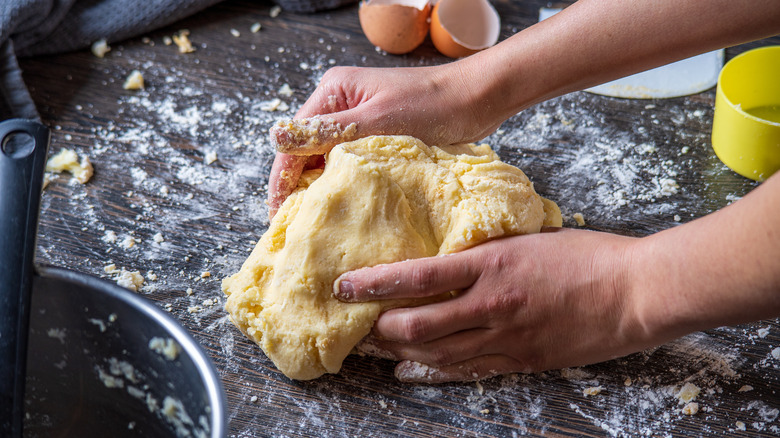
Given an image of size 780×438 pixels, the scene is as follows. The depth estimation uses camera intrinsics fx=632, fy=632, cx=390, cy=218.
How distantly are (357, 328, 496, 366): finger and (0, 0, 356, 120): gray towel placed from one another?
133 centimetres

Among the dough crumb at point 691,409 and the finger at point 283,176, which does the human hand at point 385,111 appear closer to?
the finger at point 283,176

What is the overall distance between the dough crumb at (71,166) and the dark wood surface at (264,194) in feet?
0.09

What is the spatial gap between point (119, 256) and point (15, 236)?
63cm

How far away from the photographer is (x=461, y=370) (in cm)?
127

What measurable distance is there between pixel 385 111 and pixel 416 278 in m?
0.41

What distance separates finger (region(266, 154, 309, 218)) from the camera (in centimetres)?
142

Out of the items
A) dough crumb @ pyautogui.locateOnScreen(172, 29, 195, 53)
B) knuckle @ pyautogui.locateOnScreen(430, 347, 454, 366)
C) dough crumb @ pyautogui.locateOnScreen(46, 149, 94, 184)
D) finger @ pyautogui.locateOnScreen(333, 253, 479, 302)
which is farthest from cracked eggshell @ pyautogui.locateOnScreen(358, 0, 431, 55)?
knuckle @ pyautogui.locateOnScreen(430, 347, 454, 366)

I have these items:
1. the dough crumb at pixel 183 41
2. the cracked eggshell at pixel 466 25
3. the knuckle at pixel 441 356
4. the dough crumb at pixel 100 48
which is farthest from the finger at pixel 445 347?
the dough crumb at pixel 100 48

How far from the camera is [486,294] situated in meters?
1.18

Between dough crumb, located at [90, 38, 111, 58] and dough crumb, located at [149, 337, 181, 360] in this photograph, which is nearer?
dough crumb, located at [149, 337, 181, 360]

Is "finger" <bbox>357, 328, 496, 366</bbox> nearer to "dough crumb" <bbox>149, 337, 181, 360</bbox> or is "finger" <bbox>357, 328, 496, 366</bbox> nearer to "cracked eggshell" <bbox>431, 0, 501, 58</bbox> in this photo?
"dough crumb" <bbox>149, 337, 181, 360</bbox>

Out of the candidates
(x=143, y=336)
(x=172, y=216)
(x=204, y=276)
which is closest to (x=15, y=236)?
(x=143, y=336)

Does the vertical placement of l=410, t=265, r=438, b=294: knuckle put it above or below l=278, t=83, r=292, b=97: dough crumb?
above

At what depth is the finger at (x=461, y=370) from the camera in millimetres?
1263
